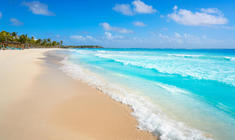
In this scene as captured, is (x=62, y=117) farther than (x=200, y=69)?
No

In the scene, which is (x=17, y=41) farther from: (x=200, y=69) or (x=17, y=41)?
(x=200, y=69)

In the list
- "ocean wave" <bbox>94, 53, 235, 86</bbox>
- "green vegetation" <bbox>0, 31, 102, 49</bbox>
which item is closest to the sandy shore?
"ocean wave" <bbox>94, 53, 235, 86</bbox>

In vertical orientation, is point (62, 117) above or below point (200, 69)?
below

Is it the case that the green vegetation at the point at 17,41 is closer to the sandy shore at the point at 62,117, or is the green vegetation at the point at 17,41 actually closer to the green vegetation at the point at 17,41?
the green vegetation at the point at 17,41

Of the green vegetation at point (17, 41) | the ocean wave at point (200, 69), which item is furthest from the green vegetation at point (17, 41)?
the ocean wave at point (200, 69)

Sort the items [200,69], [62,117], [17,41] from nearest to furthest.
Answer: [62,117]
[200,69]
[17,41]

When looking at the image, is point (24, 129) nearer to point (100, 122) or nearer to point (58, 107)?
point (58, 107)

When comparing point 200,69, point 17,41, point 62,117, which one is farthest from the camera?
point 17,41

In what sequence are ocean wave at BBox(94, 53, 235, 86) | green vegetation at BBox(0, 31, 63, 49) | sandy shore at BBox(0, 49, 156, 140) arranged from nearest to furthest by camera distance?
sandy shore at BBox(0, 49, 156, 140)
ocean wave at BBox(94, 53, 235, 86)
green vegetation at BBox(0, 31, 63, 49)

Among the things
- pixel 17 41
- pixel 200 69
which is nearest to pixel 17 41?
pixel 17 41

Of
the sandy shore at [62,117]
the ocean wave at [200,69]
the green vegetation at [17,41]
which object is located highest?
the green vegetation at [17,41]

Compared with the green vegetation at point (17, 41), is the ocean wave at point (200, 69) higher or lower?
lower

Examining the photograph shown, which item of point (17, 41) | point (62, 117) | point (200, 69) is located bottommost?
point (62, 117)

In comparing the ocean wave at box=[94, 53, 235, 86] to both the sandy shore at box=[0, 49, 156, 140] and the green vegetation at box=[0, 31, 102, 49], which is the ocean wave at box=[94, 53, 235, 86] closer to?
the sandy shore at box=[0, 49, 156, 140]
